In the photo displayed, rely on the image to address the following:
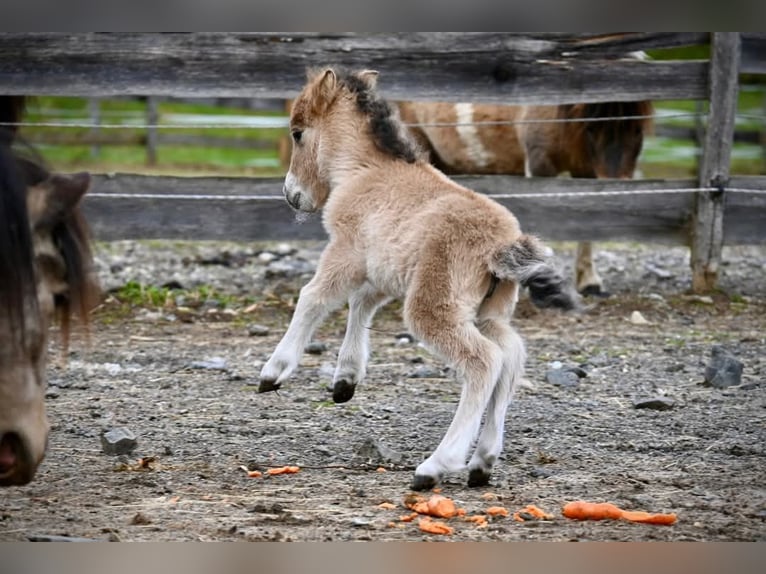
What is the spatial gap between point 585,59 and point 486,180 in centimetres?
132

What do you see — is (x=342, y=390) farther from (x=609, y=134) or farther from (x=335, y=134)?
(x=609, y=134)

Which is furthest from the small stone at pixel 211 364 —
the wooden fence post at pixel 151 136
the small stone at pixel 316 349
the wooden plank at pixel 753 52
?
the wooden fence post at pixel 151 136

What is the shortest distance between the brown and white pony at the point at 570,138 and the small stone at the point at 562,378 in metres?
2.80

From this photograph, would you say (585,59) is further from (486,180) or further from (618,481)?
(618,481)

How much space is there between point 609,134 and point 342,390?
5.10 metres

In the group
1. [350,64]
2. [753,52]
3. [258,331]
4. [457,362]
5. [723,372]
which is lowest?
[258,331]

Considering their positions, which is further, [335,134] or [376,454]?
[335,134]

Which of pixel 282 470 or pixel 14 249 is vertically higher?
pixel 14 249

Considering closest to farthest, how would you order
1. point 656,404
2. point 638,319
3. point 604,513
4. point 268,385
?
point 604,513
point 268,385
point 656,404
point 638,319

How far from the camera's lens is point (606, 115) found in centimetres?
990

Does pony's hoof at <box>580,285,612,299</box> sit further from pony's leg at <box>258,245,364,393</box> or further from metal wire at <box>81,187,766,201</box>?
pony's leg at <box>258,245,364,393</box>

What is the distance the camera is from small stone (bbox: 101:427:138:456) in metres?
5.31

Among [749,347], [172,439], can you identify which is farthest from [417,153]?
[749,347]

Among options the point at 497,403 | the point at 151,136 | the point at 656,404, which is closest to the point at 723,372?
the point at 656,404
